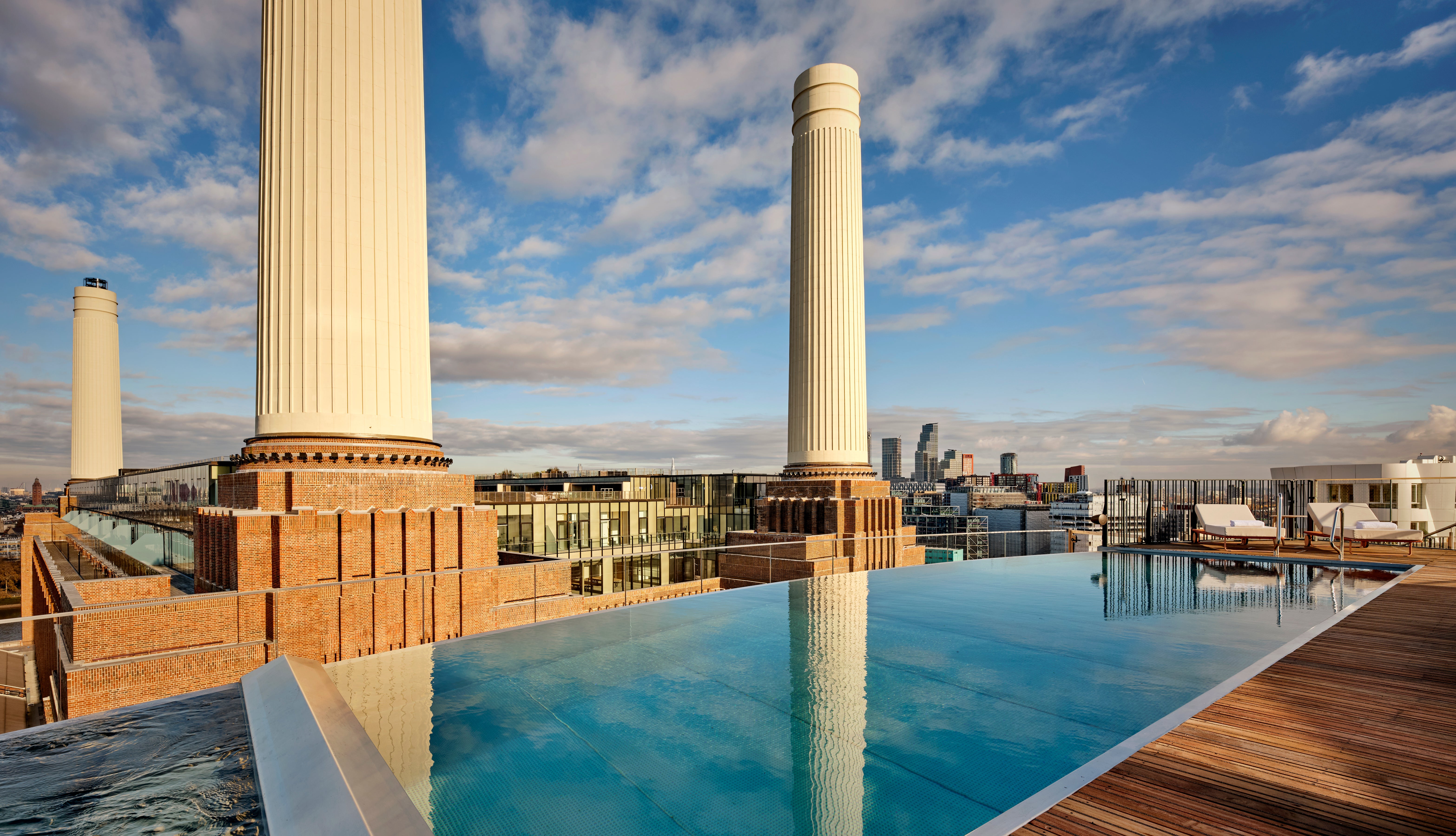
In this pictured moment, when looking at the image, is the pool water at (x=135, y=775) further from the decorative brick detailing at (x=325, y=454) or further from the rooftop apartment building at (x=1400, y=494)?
the rooftop apartment building at (x=1400, y=494)

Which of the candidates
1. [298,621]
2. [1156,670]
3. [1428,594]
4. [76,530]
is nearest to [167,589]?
[298,621]

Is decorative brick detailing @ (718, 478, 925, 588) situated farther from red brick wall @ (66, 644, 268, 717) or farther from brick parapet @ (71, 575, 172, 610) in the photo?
brick parapet @ (71, 575, 172, 610)

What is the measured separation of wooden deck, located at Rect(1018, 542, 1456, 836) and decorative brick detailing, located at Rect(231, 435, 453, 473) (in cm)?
1148

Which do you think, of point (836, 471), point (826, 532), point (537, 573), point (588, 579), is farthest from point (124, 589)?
point (836, 471)

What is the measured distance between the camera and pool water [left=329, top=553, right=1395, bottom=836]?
308cm

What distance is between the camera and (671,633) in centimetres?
643

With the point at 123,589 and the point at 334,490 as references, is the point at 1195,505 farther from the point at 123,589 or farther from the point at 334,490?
the point at 123,589

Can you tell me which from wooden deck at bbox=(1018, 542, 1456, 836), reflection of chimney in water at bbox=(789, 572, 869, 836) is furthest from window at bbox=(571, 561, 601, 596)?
wooden deck at bbox=(1018, 542, 1456, 836)

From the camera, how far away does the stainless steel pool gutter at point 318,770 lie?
2.16 metres

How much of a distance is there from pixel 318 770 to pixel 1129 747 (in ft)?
12.7

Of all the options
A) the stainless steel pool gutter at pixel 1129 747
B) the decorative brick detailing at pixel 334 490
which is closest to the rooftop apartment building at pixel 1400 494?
the stainless steel pool gutter at pixel 1129 747

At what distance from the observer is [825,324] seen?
2094 centimetres

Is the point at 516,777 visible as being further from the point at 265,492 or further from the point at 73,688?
the point at 265,492

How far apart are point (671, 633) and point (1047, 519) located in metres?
85.9
